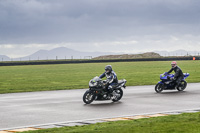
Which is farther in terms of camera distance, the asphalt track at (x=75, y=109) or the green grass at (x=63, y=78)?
the green grass at (x=63, y=78)

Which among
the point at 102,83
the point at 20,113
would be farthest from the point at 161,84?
the point at 20,113

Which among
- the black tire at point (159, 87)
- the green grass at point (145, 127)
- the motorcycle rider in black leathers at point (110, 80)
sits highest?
the motorcycle rider in black leathers at point (110, 80)

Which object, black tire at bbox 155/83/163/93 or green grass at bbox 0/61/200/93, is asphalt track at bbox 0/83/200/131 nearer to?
black tire at bbox 155/83/163/93

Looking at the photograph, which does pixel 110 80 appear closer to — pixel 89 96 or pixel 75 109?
pixel 89 96

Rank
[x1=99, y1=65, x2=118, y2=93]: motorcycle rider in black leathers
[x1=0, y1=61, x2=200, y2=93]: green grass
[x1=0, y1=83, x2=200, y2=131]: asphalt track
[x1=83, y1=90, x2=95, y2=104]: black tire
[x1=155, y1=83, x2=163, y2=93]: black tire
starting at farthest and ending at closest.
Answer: [x1=0, y1=61, x2=200, y2=93]: green grass < [x1=155, y1=83, x2=163, y2=93]: black tire < [x1=99, y1=65, x2=118, y2=93]: motorcycle rider in black leathers < [x1=83, y1=90, x2=95, y2=104]: black tire < [x1=0, y1=83, x2=200, y2=131]: asphalt track

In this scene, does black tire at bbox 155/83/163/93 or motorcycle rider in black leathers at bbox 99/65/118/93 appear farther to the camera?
black tire at bbox 155/83/163/93

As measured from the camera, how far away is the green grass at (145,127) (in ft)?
29.5

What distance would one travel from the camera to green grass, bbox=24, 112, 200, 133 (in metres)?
9.00

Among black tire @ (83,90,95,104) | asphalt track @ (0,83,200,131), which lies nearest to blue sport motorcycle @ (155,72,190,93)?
asphalt track @ (0,83,200,131)

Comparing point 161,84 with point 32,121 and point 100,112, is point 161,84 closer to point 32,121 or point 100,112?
point 100,112

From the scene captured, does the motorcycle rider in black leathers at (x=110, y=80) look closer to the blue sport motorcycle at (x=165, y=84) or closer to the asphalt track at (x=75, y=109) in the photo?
the asphalt track at (x=75, y=109)

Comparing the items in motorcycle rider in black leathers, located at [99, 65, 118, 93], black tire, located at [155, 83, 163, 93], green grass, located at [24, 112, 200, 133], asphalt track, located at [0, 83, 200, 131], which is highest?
motorcycle rider in black leathers, located at [99, 65, 118, 93]

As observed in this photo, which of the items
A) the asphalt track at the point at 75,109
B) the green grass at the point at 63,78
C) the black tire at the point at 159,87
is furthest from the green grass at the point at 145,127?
the green grass at the point at 63,78

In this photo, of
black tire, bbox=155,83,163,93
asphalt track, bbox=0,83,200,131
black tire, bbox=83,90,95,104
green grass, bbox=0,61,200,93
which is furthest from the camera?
green grass, bbox=0,61,200,93
